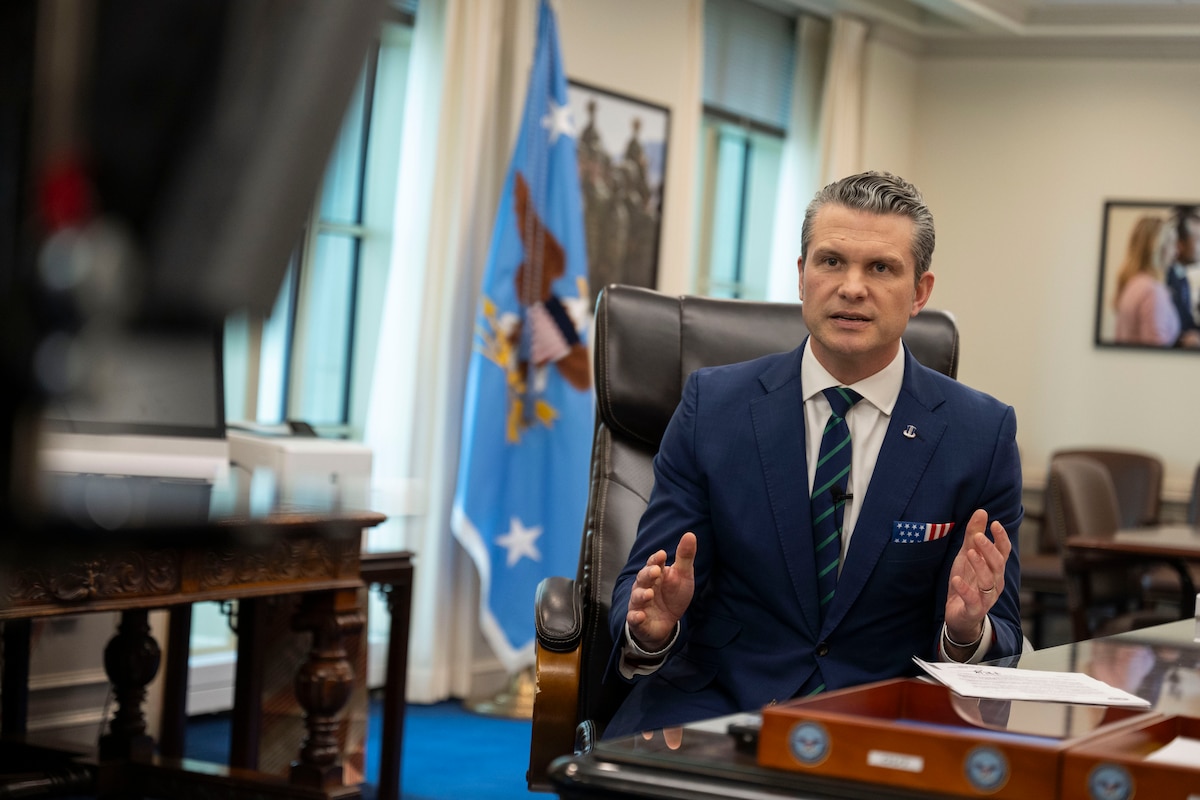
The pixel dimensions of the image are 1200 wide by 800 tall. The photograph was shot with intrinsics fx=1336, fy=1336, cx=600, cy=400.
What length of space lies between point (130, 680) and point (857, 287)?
2.06 meters

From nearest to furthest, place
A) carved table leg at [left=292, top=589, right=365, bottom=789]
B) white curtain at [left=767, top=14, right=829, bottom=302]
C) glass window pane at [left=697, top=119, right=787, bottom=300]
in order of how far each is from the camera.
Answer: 1. carved table leg at [left=292, top=589, right=365, bottom=789]
2. glass window pane at [left=697, top=119, right=787, bottom=300]
3. white curtain at [left=767, top=14, right=829, bottom=302]

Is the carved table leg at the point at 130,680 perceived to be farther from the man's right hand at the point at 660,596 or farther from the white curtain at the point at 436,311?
the man's right hand at the point at 660,596

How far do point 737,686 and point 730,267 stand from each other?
471cm

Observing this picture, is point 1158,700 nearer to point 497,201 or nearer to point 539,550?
point 539,550

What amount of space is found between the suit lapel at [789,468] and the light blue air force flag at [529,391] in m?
2.43

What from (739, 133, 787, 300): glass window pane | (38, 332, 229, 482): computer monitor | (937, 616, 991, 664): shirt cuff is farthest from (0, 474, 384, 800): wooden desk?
(739, 133, 787, 300): glass window pane

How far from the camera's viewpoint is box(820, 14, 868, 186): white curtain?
644 cm

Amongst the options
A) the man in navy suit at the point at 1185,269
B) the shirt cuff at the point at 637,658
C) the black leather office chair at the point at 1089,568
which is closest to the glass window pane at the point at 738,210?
the black leather office chair at the point at 1089,568

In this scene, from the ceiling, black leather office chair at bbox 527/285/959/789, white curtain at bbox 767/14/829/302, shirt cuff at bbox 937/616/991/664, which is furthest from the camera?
the ceiling

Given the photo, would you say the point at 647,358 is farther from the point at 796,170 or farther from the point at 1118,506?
the point at 1118,506

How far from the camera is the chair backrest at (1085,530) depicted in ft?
14.6

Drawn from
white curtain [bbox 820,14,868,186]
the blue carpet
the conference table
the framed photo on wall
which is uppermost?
white curtain [bbox 820,14,868,186]

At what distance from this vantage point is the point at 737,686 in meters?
1.81

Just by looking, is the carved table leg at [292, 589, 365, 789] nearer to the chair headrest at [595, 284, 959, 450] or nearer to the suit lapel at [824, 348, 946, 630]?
the chair headrest at [595, 284, 959, 450]
